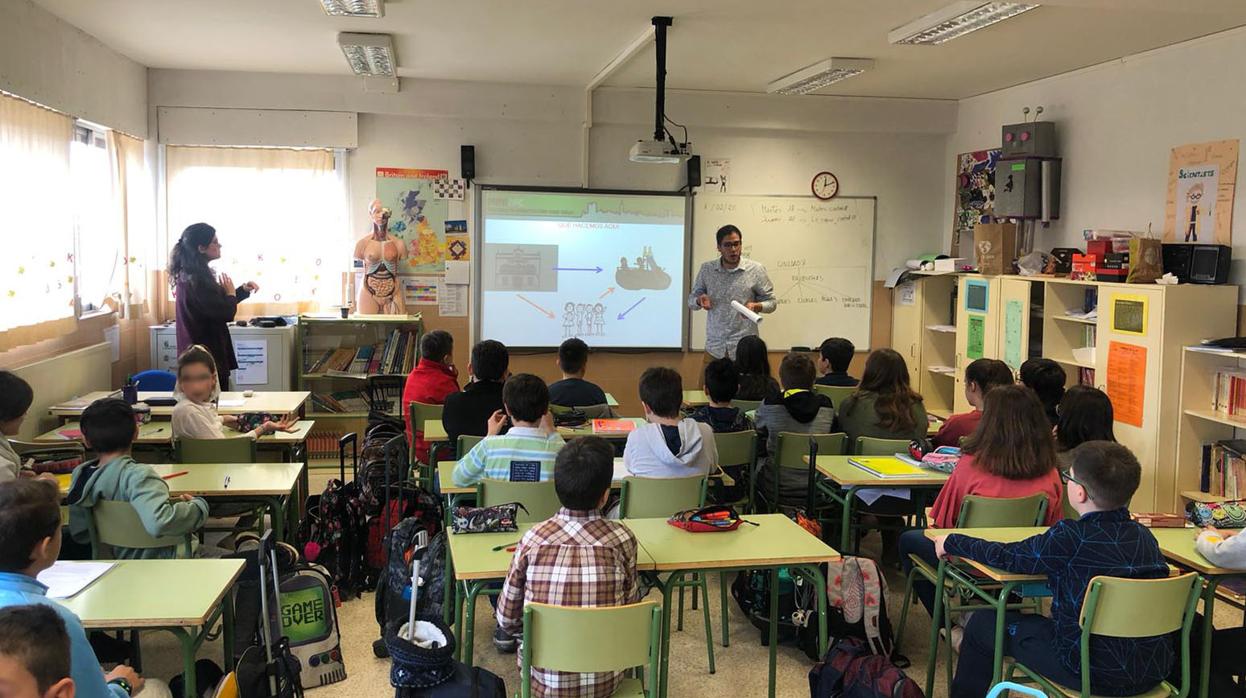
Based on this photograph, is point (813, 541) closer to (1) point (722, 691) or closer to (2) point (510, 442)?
(1) point (722, 691)

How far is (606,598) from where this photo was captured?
2529 millimetres

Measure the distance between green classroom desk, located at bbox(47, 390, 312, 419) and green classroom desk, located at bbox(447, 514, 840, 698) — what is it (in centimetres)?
229

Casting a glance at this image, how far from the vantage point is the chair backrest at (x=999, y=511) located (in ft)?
11.1

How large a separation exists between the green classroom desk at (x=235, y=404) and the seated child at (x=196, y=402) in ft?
1.29

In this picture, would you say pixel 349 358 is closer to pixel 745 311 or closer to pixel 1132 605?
pixel 745 311

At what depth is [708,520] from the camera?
317 cm

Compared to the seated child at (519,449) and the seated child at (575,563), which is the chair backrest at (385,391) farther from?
the seated child at (575,563)

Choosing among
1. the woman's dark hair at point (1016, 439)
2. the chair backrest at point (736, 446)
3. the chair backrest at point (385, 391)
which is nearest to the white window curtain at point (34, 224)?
the chair backrest at point (385, 391)

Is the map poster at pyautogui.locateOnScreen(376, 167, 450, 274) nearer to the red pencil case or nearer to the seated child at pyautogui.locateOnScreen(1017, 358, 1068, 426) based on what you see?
the seated child at pyautogui.locateOnScreen(1017, 358, 1068, 426)

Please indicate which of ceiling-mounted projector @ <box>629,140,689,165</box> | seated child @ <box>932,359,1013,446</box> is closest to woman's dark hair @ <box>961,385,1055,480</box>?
seated child @ <box>932,359,1013,446</box>

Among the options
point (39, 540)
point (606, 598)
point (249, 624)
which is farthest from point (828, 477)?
point (39, 540)

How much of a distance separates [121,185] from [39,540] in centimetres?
496

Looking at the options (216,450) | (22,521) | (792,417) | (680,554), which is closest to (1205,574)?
(680,554)

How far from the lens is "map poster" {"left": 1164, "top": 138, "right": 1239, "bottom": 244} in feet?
18.0
